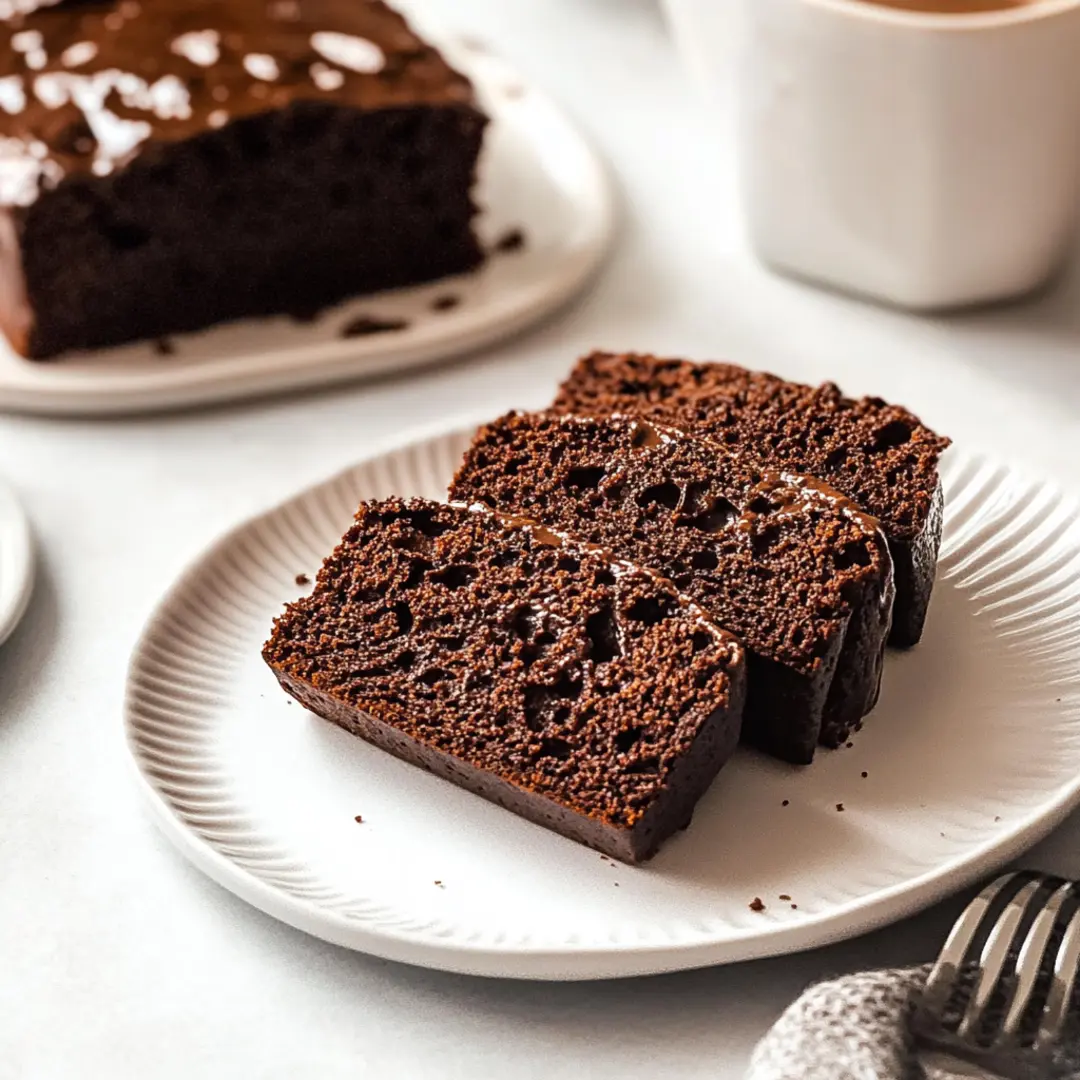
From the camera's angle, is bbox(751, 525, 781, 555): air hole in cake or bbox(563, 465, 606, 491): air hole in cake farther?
bbox(563, 465, 606, 491): air hole in cake

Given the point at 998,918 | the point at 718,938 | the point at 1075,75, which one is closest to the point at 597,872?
the point at 718,938

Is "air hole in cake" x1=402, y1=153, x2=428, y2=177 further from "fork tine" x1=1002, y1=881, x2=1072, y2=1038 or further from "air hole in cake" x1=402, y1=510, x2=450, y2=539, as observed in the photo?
"fork tine" x1=1002, y1=881, x2=1072, y2=1038

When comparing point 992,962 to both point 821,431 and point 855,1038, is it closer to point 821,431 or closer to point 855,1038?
point 855,1038

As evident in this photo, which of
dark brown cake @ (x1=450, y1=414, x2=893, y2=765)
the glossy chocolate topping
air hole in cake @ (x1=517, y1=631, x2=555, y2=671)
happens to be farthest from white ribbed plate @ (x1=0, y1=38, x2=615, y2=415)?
air hole in cake @ (x1=517, y1=631, x2=555, y2=671)

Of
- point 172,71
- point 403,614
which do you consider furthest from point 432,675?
point 172,71

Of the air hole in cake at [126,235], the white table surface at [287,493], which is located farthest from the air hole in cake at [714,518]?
the air hole in cake at [126,235]

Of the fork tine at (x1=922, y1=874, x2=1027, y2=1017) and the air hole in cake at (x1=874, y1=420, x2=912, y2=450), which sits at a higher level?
the air hole in cake at (x1=874, y1=420, x2=912, y2=450)

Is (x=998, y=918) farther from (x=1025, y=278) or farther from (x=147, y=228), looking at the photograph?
(x=147, y=228)
